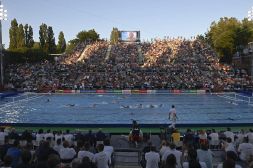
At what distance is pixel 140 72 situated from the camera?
7281 centimetres

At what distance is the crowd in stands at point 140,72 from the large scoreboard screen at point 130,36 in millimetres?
17539

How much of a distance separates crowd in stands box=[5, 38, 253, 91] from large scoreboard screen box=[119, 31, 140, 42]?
17539 mm

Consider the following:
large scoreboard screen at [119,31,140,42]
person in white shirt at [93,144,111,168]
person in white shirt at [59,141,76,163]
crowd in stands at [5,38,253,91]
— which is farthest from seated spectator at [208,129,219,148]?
large scoreboard screen at [119,31,140,42]

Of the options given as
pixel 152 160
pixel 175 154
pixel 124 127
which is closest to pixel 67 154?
pixel 152 160

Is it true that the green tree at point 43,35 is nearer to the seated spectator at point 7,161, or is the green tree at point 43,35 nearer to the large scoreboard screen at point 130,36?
the large scoreboard screen at point 130,36

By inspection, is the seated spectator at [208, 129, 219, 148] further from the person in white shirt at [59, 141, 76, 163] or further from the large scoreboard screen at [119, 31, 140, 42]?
the large scoreboard screen at [119, 31, 140, 42]

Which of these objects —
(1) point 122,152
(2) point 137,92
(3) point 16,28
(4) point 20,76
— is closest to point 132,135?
(1) point 122,152

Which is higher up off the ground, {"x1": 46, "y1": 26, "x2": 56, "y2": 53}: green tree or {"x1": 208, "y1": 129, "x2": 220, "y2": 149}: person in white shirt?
{"x1": 46, "y1": 26, "x2": 56, "y2": 53}: green tree

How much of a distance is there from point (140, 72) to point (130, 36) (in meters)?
37.8

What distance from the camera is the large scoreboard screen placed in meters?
109

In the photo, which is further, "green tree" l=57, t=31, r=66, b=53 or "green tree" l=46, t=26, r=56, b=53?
"green tree" l=57, t=31, r=66, b=53

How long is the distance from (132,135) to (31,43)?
3634 inches

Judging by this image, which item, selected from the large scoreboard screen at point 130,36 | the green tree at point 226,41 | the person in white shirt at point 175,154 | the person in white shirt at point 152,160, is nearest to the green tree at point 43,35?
the large scoreboard screen at point 130,36

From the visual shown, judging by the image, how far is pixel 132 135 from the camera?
19922 mm
